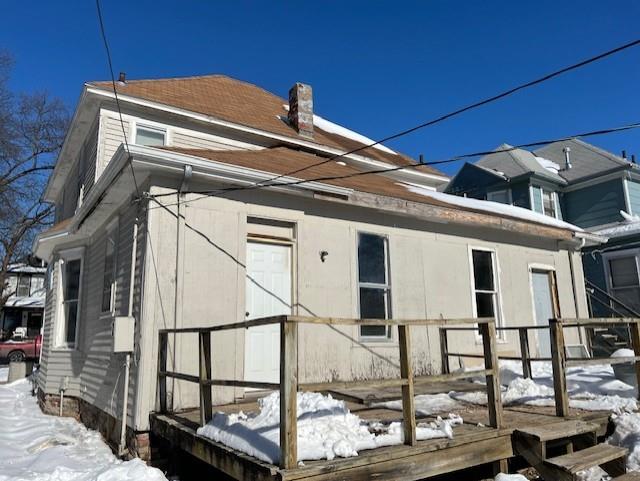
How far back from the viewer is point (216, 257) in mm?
6641

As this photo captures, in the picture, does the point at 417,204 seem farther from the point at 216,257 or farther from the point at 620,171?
the point at 620,171

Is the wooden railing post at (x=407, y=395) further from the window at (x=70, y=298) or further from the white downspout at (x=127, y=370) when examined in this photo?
the window at (x=70, y=298)

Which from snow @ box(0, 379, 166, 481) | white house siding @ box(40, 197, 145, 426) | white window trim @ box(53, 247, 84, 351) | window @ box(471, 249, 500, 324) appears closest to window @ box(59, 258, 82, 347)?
white window trim @ box(53, 247, 84, 351)

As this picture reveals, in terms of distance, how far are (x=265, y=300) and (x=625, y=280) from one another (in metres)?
14.1

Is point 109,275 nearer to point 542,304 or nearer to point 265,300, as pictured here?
point 265,300

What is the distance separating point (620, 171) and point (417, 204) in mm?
14137

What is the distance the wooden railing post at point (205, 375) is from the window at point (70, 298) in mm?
6056

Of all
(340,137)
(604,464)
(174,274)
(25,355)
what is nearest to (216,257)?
(174,274)

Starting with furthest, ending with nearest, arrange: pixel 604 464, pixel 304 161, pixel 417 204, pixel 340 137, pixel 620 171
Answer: pixel 620 171
pixel 340 137
pixel 304 161
pixel 417 204
pixel 604 464

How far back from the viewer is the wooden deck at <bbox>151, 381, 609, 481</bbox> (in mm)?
3588

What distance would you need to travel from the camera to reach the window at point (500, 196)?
20.0m

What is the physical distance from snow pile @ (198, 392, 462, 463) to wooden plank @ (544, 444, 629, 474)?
3.08 ft

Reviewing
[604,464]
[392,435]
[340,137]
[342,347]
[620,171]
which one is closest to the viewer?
[392,435]

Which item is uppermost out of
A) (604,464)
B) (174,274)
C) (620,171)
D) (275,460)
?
(620,171)
